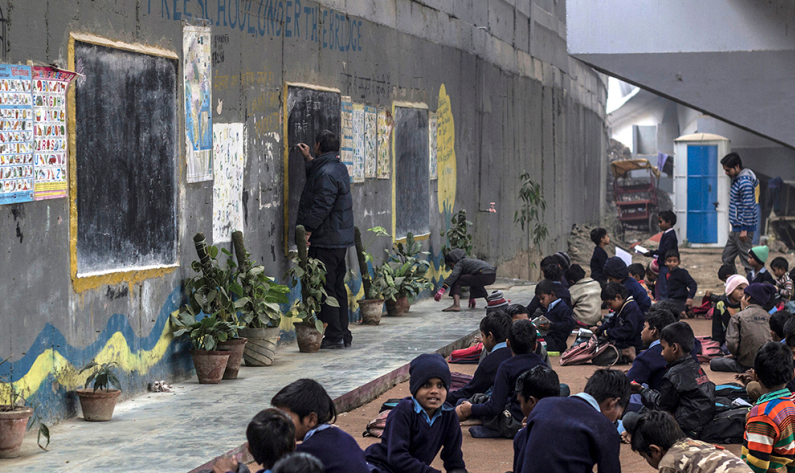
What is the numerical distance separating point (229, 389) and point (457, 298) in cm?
513

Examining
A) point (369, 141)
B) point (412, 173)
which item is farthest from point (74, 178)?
point (412, 173)

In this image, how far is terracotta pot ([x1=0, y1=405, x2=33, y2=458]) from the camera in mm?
4836

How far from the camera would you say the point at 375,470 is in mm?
4234

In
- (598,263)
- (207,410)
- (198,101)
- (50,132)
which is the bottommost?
(207,410)

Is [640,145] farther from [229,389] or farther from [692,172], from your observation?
[229,389]

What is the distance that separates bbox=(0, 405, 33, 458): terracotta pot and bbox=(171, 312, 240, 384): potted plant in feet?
6.31

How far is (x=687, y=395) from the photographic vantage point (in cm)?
588

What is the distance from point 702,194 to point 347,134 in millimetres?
16374

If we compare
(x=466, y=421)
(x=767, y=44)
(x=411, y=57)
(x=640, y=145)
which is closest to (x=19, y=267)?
(x=466, y=421)

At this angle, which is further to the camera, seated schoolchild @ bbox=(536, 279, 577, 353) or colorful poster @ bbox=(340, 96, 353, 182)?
colorful poster @ bbox=(340, 96, 353, 182)

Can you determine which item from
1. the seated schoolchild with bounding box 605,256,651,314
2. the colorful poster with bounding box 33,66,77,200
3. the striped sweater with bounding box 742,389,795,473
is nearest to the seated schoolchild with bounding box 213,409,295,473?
the striped sweater with bounding box 742,389,795,473

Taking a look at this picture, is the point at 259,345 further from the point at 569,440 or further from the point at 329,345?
the point at 569,440

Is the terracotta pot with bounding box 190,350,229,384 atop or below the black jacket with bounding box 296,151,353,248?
below

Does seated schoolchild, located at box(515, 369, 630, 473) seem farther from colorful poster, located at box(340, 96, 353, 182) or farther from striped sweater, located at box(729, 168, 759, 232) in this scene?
striped sweater, located at box(729, 168, 759, 232)
